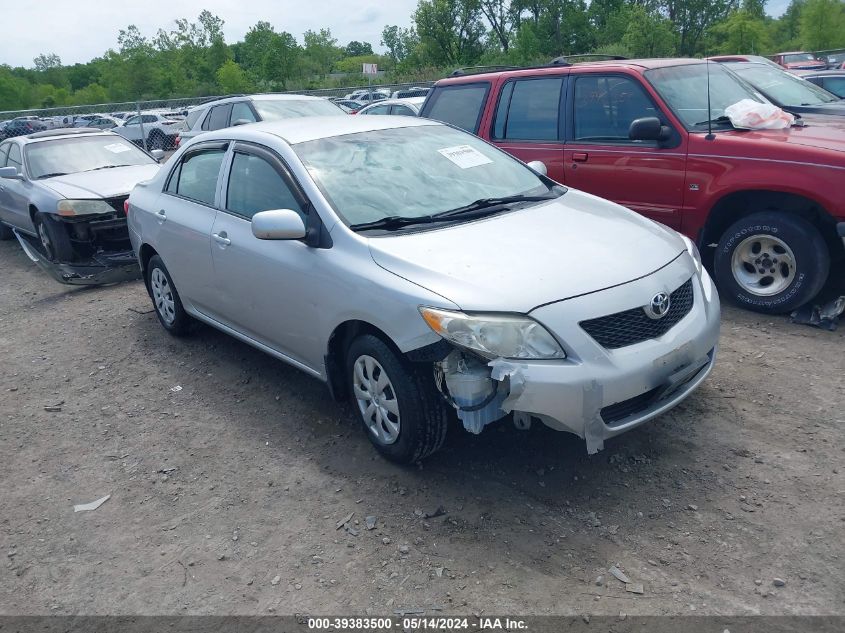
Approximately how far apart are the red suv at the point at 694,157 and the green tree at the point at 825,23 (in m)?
43.1

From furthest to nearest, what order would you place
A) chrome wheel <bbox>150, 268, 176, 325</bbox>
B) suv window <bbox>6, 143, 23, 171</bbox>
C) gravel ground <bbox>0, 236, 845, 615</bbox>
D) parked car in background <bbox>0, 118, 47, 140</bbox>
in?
1. parked car in background <bbox>0, 118, 47, 140</bbox>
2. suv window <bbox>6, 143, 23, 171</bbox>
3. chrome wheel <bbox>150, 268, 176, 325</bbox>
4. gravel ground <bbox>0, 236, 845, 615</bbox>

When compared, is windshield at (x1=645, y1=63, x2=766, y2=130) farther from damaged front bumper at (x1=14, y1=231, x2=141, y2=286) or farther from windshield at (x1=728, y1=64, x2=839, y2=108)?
damaged front bumper at (x1=14, y1=231, x2=141, y2=286)

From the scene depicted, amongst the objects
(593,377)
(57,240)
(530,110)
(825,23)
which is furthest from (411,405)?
(825,23)

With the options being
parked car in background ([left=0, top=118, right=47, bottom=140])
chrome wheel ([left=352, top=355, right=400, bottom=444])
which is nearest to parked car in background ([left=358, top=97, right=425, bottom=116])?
chrome wheel ([left=352, top=355, right=400, bottom=444])

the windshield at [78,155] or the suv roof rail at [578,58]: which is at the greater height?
the suv roof rail at [578,58]

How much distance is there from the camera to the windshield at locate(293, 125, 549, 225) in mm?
4086

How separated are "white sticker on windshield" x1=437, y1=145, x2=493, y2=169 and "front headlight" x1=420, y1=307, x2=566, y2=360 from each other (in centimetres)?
169

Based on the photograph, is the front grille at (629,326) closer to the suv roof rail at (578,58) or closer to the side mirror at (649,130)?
the side mirror at (649,130)

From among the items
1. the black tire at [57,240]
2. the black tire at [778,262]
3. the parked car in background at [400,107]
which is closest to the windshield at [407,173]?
the black tire at [778,262]

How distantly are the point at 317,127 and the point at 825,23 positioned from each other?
47214 mm

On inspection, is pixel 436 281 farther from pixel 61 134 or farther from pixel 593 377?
pixel 61 134

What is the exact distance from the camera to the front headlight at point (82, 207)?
8.08 m

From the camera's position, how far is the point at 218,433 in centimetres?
444

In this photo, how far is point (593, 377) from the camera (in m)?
3.15
